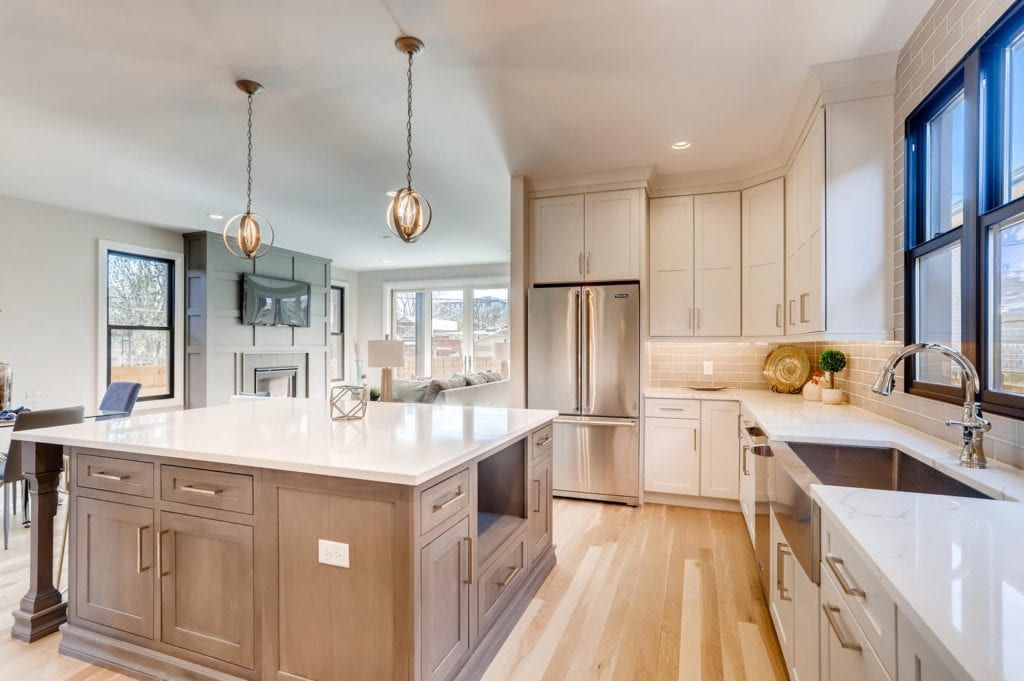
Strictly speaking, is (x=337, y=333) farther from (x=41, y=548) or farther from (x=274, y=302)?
(x=41, y=548)

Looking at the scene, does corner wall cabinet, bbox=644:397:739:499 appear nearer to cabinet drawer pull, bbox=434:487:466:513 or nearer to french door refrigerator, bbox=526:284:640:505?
french door refrigerator, bbox=526:284:640:505

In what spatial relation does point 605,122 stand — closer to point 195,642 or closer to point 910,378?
point 910,378

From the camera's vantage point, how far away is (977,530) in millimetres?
1022

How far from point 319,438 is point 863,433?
7.50ft

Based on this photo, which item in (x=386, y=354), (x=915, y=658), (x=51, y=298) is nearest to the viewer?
(x=915, y=658)

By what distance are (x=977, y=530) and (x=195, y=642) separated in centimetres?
237

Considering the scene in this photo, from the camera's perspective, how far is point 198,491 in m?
1.77

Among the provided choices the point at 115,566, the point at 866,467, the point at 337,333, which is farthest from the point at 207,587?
the point at 337,333

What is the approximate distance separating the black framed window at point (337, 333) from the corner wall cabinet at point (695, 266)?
6257mm

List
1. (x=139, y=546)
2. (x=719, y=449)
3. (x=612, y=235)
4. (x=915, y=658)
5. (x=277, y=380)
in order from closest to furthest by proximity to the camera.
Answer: (x=915, y=658) → (x=139, y=546) → (x=719, y=449) → (x=612, y=235) → (x=277, y=380)

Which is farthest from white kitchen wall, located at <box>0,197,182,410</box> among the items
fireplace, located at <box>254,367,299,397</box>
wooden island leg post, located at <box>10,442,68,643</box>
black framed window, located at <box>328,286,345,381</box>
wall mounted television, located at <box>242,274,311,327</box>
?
black framed window, located at <box>328,286,345,381</box>

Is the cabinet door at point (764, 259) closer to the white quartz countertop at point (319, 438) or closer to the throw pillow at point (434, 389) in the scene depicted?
the white quartz countertop at point (319, 438)

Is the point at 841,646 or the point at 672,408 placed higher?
the point at 672,408

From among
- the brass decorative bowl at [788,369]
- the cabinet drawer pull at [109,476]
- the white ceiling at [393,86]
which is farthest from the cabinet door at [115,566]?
the brass decorative bowl at [788,369]
